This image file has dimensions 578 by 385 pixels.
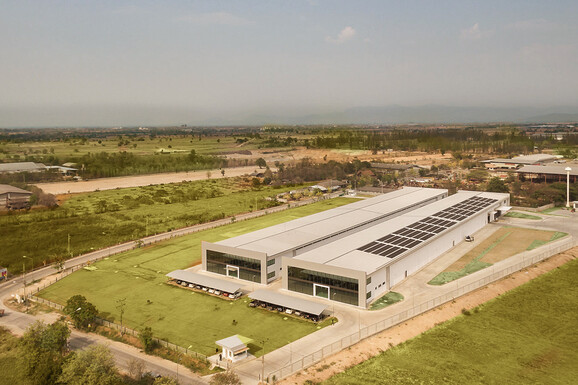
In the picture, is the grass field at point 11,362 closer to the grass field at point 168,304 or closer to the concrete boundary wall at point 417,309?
the grass field at point 168,304

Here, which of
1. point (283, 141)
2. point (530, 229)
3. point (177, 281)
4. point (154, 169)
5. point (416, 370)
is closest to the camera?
point (416, 370)

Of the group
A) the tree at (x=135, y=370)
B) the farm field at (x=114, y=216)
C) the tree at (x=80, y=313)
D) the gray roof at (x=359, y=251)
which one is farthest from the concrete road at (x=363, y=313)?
the farm field at (x=114, y=216)

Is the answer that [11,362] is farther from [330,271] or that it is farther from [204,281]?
[330,271]

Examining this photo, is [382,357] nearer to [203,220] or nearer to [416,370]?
[416,370]

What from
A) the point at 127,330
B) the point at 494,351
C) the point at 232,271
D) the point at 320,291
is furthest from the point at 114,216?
the point at 494,351

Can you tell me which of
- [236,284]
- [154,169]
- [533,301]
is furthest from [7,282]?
[154,169]
